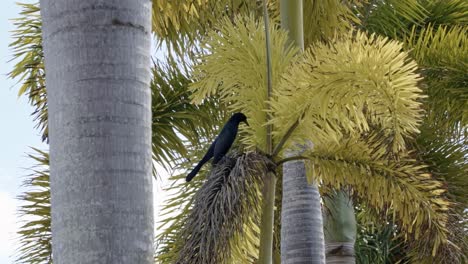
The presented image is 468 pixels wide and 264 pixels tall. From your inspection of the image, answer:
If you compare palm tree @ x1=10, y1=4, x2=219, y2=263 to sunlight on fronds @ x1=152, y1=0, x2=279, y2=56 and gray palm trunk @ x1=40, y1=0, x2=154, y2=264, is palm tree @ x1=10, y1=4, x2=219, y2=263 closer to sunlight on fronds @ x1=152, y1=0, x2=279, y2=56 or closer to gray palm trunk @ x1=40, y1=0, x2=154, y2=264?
sunlight on fronds @ x1=152, y1=0, x2=279, y2=56

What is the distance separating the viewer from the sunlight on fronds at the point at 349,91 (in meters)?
6.80

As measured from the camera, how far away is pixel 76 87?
3910mm

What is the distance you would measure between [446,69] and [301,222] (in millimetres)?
5050

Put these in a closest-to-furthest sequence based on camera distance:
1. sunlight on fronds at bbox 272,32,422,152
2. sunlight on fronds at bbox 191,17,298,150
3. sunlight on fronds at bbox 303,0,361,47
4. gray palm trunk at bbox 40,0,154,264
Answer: gray palm trunk at bbox 40,0,154,264 < sunlight on fronds at bbox 272,32,422,152 < sunlight on fronds at bbox 191,17,298,150 < sunlight on fronds at bbox 303,0,361,47

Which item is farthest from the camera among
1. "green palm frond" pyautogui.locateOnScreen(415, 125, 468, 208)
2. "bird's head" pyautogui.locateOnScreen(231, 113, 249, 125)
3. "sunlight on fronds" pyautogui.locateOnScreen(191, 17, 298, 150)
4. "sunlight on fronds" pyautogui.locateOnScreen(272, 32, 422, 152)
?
"green palm frond" pyautogui.locateOnScreen(415, 125, 468, 208)

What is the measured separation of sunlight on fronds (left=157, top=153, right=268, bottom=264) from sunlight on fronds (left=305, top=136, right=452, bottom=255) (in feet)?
1.65

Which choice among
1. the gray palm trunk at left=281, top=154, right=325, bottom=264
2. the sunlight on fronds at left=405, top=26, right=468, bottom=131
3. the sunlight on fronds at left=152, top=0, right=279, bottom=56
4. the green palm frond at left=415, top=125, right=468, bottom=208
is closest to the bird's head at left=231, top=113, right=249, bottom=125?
the gray palm trunk at left=281, top=154, right=325, bottom=264

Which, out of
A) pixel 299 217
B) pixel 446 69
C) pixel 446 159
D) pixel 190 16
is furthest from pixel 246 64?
pixel 446 159

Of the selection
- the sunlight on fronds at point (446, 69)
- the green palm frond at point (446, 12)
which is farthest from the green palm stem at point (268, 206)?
the green palm frond at point (446, 12)

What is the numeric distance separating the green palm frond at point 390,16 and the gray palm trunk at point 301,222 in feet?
17.5

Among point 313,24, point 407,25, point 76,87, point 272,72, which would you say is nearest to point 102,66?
point 76,87

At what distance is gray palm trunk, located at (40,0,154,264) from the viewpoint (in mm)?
3809

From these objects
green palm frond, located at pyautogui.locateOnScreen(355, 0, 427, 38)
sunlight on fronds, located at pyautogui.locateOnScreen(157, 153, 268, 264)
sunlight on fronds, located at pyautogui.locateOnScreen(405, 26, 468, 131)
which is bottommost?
sunlight on fronds, located at pyautogui.locateOnScreen(157, 153, 268, 264)

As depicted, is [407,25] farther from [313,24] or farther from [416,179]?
[416,179]
